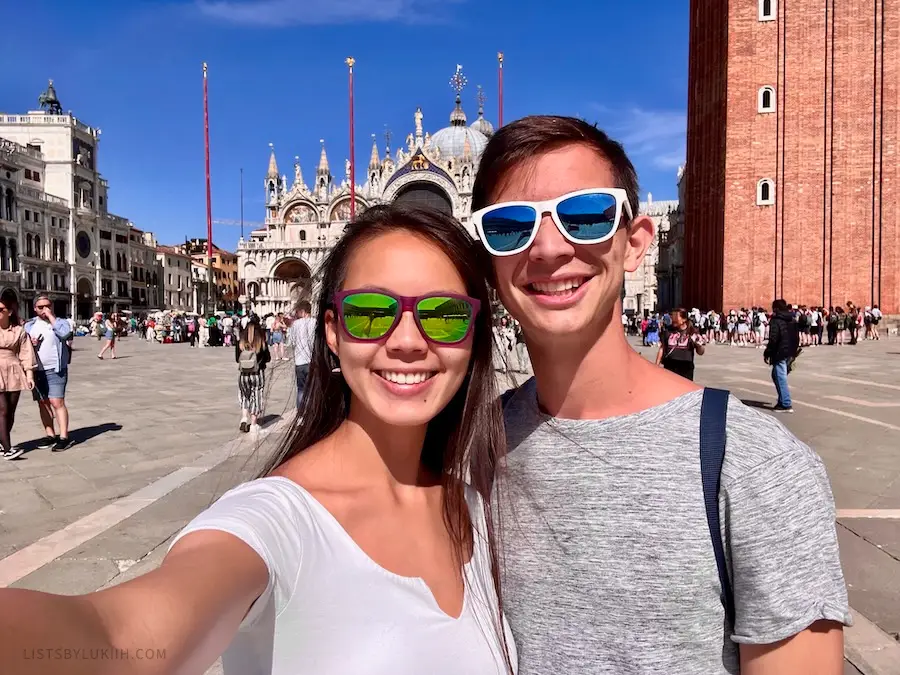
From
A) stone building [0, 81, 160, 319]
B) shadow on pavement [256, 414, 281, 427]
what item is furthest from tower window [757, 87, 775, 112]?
stone building [0, 81, 160, 319]

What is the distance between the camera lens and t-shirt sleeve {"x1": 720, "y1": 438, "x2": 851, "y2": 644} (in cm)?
92

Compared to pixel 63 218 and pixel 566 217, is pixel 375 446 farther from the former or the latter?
pixel 63 218

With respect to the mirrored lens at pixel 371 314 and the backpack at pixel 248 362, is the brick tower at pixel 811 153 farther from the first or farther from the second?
the mirrored lens at pixel 371 314

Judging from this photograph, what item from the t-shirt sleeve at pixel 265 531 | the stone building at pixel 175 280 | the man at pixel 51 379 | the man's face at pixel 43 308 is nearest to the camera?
the t-shirt sleeve at pixel 265 531

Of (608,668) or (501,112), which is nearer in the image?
(608,668)

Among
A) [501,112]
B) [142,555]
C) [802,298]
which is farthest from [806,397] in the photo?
[501,112]

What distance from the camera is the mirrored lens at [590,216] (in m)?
1.14

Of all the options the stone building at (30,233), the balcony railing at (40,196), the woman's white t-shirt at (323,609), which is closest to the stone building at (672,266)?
the woman's white t-shirt at (323,609)

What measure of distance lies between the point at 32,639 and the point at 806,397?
9.77 m

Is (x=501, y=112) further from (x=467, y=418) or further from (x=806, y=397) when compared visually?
(x=467, y=418)

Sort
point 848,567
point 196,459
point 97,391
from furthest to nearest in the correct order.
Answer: point 97,391 < point 196,459 < point 848,567

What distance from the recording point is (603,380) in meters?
1.17

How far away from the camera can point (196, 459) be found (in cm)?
558

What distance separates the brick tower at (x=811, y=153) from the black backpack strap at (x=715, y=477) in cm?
2398
